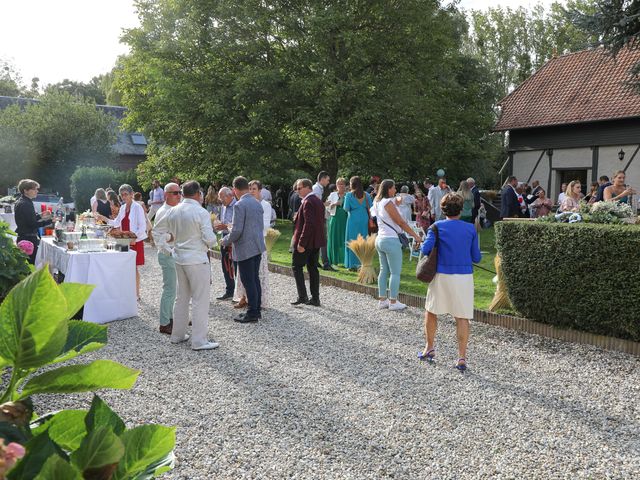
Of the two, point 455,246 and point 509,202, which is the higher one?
point 509,202

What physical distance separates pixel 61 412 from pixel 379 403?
478 cm

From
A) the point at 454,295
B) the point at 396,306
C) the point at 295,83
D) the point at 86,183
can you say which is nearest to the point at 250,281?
the point at 396,306

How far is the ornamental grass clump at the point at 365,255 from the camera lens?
11617 mm

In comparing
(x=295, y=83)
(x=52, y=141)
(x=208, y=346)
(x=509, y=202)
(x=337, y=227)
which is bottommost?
(x=208, y=346)

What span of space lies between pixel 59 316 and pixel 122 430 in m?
0.21

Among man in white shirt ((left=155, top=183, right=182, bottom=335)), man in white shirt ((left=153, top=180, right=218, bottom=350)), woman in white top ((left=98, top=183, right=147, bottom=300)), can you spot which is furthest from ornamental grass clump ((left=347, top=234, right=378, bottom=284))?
man in white shirt ((left=153, top=180, right=218, bottom=350))

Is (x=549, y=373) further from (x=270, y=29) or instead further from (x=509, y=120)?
(x=509, y=120)

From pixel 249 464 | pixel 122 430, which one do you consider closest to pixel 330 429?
pixel 249 464

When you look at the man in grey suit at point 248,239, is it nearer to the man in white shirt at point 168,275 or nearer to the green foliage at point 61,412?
the man in white shirt at point 168,275

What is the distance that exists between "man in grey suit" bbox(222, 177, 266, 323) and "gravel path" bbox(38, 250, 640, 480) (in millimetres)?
417

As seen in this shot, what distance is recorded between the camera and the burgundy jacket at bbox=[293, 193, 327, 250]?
956cm

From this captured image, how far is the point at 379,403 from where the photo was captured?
5.46 meters

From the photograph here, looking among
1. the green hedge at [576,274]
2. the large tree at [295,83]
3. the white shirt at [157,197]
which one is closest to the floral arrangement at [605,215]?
the green hedge at [576,274]

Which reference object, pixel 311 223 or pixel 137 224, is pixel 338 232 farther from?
pixel 137 224
